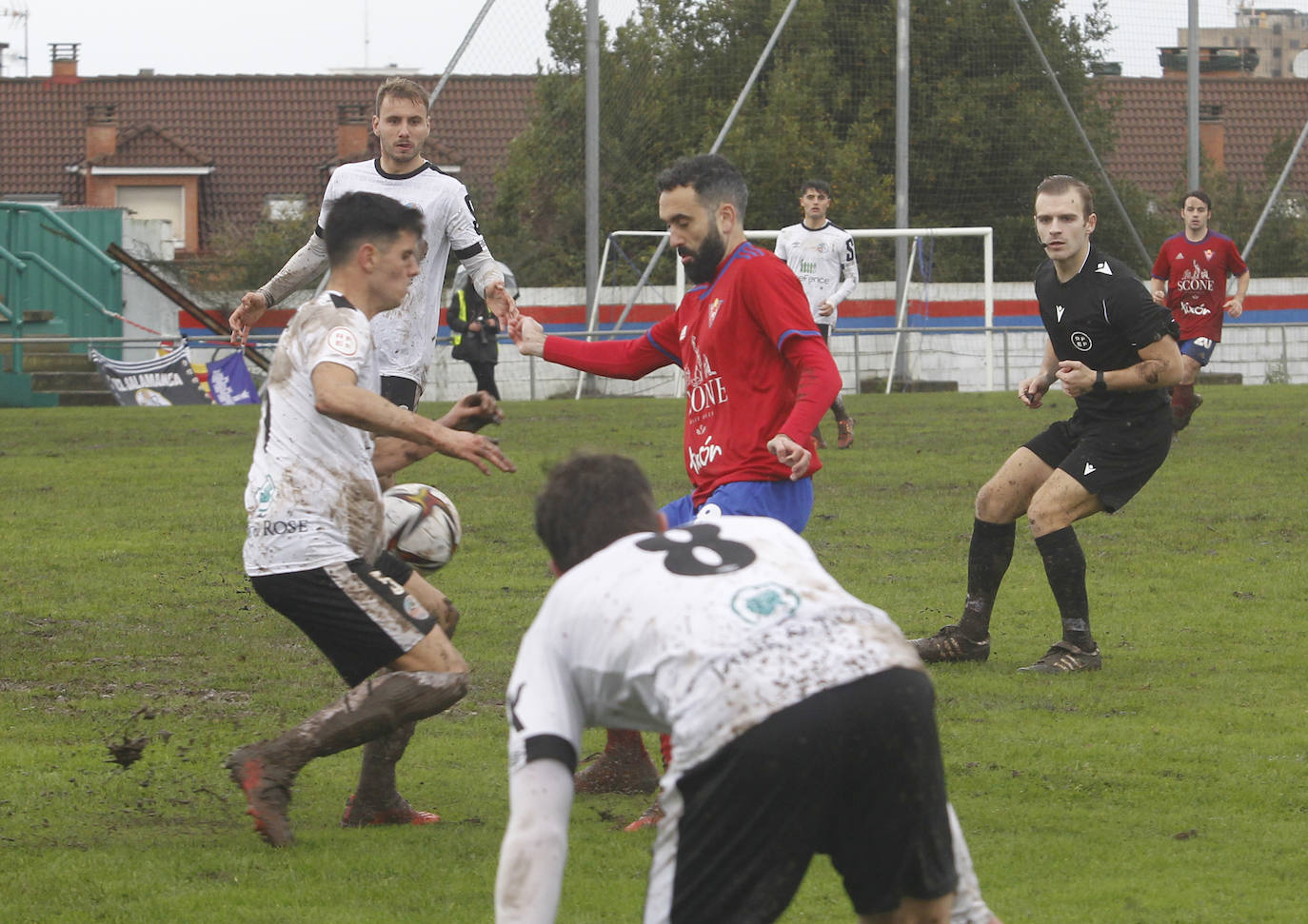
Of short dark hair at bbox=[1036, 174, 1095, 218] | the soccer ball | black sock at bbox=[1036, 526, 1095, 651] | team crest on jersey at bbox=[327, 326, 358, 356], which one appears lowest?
black sock at bbox=[1036, 526, 1095, 651]

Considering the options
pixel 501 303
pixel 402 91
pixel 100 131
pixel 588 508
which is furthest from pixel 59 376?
pixel 588 508

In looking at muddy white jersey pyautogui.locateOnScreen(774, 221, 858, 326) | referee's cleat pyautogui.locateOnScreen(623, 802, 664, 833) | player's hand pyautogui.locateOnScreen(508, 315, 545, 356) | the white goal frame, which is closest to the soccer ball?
player's hand pyautogui.locateOnScreen(508, 315, 545, 356)

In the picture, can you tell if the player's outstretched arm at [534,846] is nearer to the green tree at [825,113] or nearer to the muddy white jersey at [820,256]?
the muddy white jersey at [820,256]

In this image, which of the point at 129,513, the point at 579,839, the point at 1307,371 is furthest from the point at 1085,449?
the point at 1307,371

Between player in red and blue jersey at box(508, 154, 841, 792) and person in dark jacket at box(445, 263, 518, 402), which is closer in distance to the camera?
player in red and blue jersey at box(508, 154, 841, 792)

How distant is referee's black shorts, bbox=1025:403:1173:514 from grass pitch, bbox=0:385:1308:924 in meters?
0.80

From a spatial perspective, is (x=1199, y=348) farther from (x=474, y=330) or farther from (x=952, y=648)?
(x=952, y=648)

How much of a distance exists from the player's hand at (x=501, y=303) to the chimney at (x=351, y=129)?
123ft

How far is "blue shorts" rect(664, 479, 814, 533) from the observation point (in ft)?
17.3

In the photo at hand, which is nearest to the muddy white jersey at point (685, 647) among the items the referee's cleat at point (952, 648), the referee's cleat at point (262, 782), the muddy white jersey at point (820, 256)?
the referee's cleat at point (262, 782)

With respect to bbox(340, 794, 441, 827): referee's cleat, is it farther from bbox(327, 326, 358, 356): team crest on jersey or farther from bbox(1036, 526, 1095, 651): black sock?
bbox(1036, 526, 1095, 651): black sock

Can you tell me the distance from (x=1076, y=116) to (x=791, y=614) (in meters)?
27.3

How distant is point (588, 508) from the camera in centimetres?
309

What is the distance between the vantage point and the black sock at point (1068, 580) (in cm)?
721
